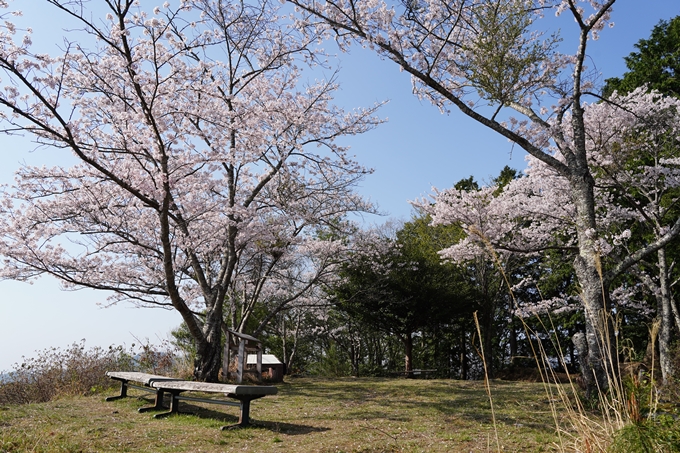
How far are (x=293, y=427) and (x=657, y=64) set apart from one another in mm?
16044

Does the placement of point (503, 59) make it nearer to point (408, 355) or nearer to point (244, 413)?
point (244, 413)

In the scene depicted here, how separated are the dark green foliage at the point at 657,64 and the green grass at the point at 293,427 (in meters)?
11.6

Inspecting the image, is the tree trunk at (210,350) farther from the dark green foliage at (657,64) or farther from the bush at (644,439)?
the dark green foliage at (657,64)

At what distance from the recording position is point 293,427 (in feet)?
18.4

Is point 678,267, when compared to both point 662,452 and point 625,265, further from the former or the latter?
point 662,452

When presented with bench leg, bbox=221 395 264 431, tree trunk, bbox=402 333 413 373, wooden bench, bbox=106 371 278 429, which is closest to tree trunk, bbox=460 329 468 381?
tree trunk, bbox=402 333 413 373

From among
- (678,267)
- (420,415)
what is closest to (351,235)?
(420,415)

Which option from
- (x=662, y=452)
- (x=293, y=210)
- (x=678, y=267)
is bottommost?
(x=662, y=452)

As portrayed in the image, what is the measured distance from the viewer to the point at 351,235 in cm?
1404

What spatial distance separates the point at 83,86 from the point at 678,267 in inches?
581

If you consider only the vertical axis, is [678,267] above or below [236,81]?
below

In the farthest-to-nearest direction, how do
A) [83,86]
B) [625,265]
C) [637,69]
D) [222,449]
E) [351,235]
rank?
[637,69], [351,235], [83,86], [625,265], [222,449]

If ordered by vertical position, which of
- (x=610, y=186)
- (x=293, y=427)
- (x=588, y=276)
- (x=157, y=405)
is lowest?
(x=293, y=427)

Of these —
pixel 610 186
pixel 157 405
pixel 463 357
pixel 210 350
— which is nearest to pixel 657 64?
pixel 610 186
